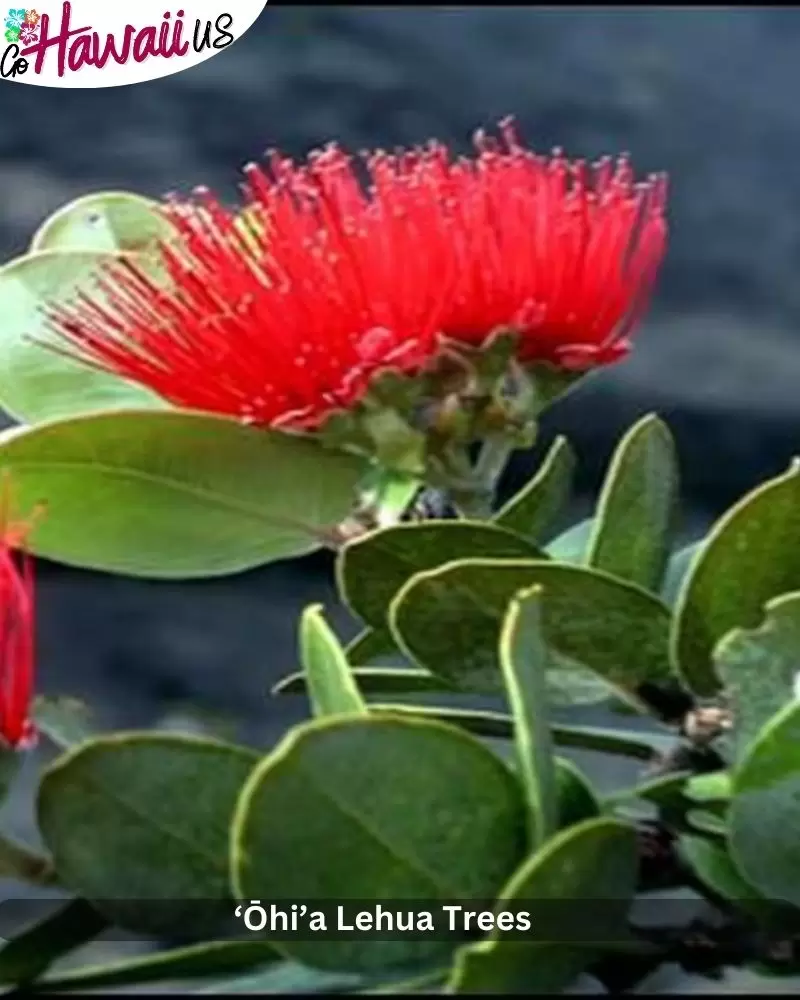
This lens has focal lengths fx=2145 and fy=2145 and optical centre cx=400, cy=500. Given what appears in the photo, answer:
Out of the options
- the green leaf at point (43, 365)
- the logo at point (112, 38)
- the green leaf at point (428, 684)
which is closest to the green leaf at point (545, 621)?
the green leaf at point (428, 684)

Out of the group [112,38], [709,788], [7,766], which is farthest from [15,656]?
[112,38]

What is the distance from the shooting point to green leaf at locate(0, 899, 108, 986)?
1.16ft

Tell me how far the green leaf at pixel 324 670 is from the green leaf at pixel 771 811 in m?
0.06

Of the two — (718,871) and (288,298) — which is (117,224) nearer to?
(288,298)

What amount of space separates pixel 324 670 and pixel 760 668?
0.08 m

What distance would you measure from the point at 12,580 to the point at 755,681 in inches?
5.2

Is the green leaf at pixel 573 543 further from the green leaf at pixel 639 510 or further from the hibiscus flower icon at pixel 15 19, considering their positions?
the hibiscus flower icon at pixel 15 19

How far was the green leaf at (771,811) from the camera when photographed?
0.34 meters

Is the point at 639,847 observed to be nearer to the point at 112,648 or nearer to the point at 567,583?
the point at 567,583

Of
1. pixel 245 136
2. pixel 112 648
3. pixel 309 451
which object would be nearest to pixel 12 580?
pixel 309 451

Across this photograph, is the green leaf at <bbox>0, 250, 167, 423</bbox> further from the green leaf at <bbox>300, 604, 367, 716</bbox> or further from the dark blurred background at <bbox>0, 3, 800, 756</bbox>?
the dark blurred background at <bbox>0, 3, 800, 756</bbox>

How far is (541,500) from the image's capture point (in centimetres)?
48

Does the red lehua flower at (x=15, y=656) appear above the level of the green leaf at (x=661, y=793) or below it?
above

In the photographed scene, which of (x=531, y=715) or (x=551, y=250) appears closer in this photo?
(x=531, y=715)
